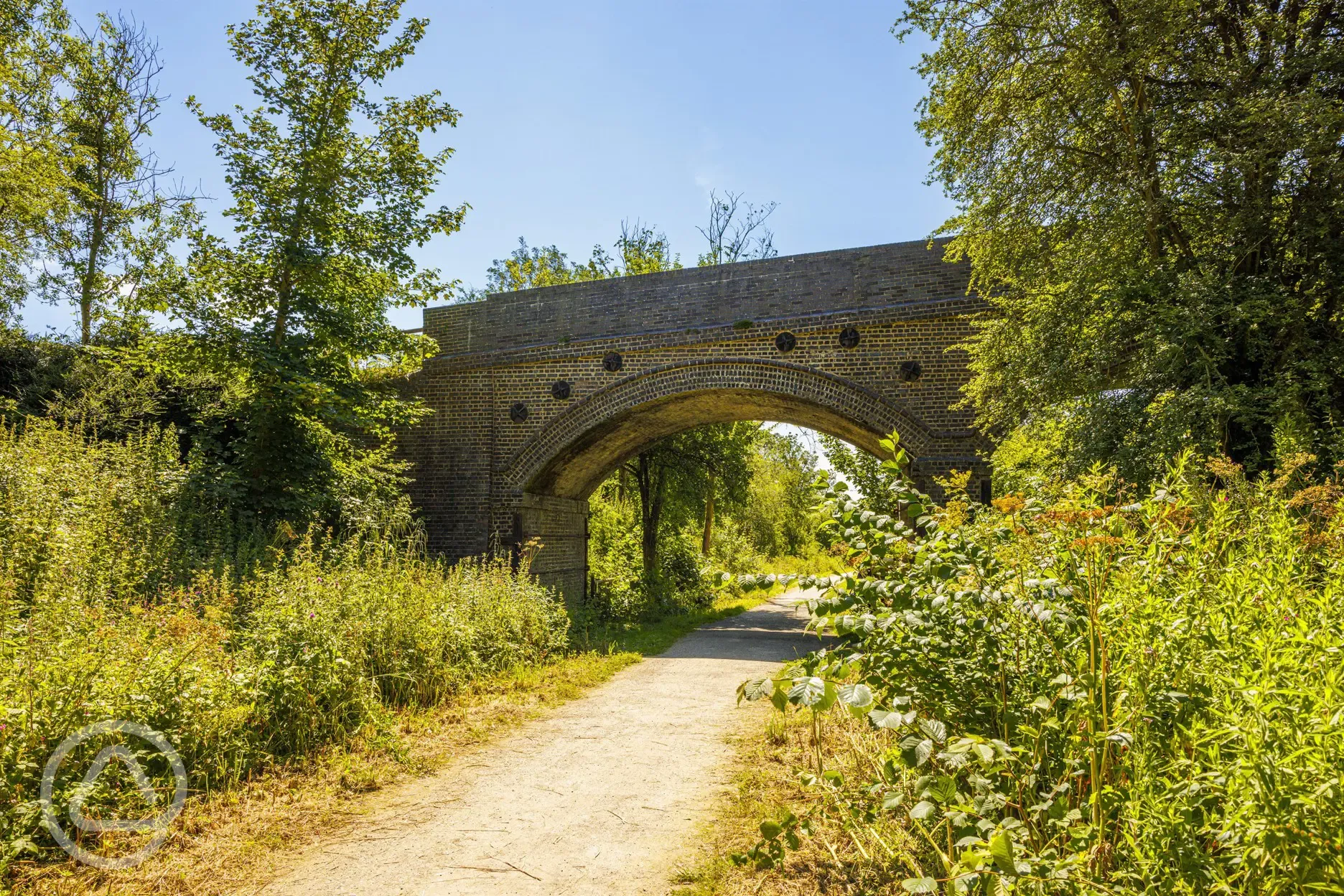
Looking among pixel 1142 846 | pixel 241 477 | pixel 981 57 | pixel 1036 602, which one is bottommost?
pixel 1142 846

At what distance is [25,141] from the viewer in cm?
970

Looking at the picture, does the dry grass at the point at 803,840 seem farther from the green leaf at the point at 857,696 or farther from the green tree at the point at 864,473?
the green tree at the point at 864,473

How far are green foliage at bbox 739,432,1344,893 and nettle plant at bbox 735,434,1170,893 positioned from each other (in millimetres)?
11

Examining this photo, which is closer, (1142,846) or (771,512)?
(1142,846)

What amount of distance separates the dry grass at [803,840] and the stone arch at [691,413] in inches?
273

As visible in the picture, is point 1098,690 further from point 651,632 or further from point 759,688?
point 651,632

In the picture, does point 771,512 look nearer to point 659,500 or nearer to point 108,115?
point 659,500

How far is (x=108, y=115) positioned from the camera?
57.6 feet

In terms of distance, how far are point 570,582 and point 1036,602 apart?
1333cm

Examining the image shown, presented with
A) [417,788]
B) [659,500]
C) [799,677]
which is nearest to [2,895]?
[417,788]

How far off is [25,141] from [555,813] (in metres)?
11.7

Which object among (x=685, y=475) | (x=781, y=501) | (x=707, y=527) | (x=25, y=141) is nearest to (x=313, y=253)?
(x=25, y=141)

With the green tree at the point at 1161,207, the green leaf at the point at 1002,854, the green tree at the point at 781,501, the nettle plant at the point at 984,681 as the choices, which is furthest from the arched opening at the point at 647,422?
the green tree at the point at 781,501

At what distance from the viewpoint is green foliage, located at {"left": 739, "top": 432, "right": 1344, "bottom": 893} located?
→ 1566 millimetres
